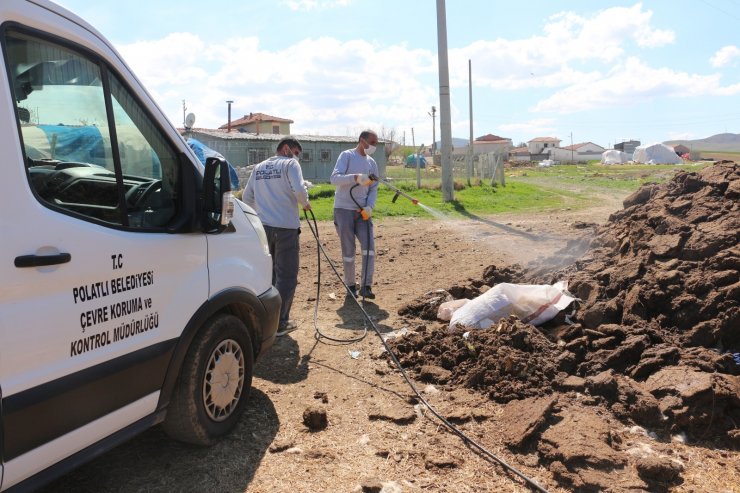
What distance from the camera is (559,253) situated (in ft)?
26.7

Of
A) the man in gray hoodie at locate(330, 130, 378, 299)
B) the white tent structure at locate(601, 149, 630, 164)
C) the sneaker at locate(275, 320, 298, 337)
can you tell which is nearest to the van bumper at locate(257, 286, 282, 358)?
the sneaker at locate(275, 320, 298, 337)

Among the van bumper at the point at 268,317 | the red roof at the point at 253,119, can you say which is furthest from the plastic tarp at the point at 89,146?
the red roof at the point at 253,119

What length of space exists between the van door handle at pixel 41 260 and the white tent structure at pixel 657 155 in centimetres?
8758

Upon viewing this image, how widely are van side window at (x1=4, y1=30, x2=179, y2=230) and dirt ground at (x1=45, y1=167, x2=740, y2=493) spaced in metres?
1.52

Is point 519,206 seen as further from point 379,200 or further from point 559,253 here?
point 559,253

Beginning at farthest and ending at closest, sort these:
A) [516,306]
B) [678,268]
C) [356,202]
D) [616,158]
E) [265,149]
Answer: [616,158] → [265,149] → [356,202] → [516,306] → [678,268]

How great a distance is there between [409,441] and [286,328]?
2787 mm

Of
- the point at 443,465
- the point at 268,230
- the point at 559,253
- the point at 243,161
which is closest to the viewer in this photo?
the point at 443,465

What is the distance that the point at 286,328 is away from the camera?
6.43 metres

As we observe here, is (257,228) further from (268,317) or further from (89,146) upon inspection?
(89,146)

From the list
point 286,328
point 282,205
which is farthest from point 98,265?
point 286,328

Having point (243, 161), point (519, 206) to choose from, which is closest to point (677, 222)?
point (519, 206)

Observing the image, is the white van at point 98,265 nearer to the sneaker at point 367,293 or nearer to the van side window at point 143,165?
the van side window at point 143,165

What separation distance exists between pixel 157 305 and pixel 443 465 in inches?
76.3
